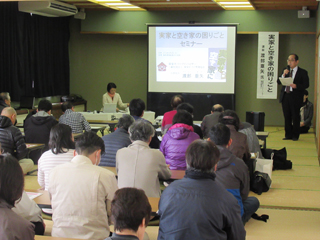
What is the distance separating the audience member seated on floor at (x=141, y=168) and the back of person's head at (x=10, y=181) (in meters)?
1.29

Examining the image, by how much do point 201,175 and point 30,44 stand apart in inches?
290

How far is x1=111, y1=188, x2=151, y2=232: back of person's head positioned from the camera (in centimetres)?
137

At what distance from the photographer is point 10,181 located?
1.57 meters

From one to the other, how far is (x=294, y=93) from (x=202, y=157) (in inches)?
231

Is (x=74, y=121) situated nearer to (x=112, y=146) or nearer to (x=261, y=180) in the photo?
(x=112, y=146)

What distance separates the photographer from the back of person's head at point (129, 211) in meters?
1.37

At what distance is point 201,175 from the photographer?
1.91m

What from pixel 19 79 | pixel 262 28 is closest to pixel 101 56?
pixel 19 79

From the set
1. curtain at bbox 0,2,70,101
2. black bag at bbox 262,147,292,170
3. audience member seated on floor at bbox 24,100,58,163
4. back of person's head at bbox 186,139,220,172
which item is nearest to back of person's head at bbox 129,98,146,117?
audience member seated on floor at bbox 24,100,58,163

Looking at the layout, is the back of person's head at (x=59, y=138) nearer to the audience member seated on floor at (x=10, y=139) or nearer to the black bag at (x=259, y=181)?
the audience member seated on floor at (x=10, y=139)

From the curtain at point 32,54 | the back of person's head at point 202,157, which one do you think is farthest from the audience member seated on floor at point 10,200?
the curtain at point 32,54

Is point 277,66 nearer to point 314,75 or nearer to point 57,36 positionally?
point 314,75

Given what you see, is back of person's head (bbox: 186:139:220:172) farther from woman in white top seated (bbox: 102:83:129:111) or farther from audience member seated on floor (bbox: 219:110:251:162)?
woman in white top seated (bbox: 102:83:129:111)

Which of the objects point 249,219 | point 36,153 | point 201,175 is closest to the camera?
point 201,175
